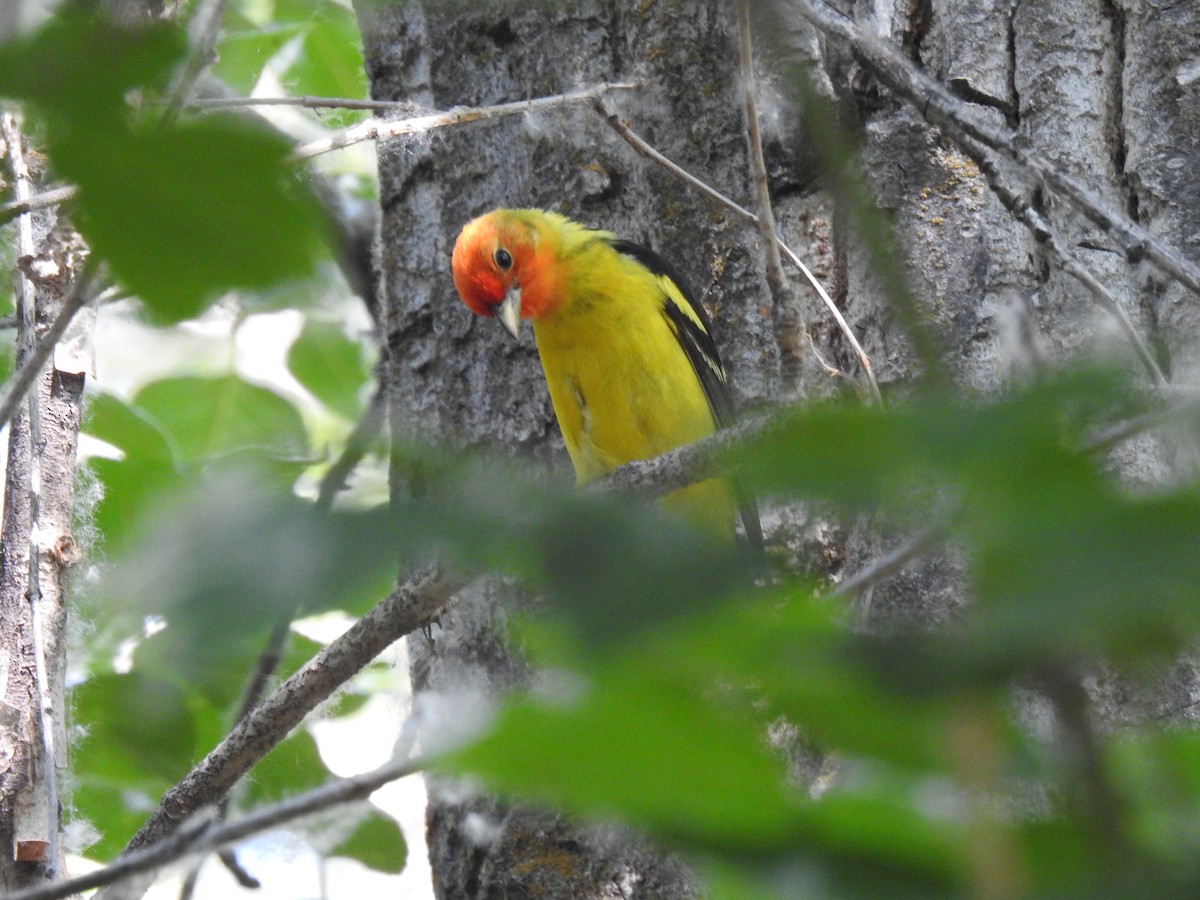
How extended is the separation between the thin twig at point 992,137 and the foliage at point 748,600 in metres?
0.98

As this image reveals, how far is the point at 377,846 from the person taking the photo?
12.2 ft

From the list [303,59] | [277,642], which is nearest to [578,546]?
[277,642]

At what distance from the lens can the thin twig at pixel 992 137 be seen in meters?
1.67

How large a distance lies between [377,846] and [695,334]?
5.86ft

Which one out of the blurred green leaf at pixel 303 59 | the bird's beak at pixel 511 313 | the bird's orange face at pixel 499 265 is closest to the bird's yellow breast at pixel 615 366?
the bird's orange face at pixel 499 265

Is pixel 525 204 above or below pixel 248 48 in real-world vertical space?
below

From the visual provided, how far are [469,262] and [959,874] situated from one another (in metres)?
3.13

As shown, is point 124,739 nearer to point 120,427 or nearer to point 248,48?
point 120,427

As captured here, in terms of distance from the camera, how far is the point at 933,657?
1.83 ft

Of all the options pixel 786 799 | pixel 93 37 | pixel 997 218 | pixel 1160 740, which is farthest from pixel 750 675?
pixel 997 218

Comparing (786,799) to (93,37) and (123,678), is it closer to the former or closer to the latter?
(93,37)

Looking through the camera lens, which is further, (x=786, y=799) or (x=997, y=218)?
(x=997, y=218)

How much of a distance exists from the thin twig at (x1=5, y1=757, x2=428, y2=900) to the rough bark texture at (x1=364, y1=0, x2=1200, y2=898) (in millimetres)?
1287

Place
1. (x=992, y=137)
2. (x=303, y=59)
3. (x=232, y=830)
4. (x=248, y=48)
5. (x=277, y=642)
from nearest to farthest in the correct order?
(x=277, y=642) < (x=232, y=830) < (x=992, y=137) < (x=248, y=48) < (x=303, y=59)
